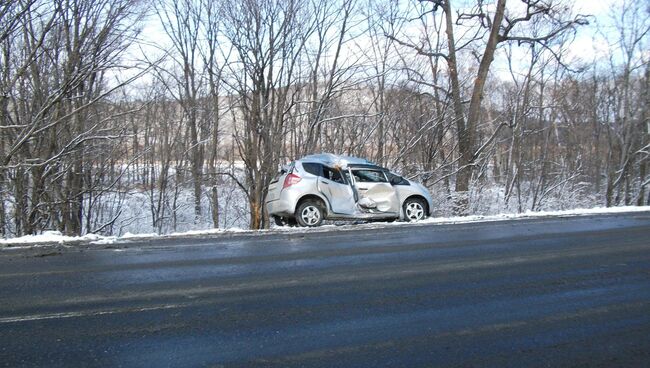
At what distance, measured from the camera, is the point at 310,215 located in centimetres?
1308

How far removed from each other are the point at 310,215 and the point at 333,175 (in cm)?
122

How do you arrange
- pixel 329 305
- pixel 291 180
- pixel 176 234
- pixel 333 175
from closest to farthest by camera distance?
pixel 329 305 < pixel 176 234 < pixel 291 180 < pixel 333 175

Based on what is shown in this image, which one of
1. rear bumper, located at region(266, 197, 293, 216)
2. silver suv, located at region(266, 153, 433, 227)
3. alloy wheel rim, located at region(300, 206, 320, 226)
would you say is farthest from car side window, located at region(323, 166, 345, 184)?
rear bumper, located at region(266, 197, 293, 216)

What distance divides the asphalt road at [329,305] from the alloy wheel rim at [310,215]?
399 cm

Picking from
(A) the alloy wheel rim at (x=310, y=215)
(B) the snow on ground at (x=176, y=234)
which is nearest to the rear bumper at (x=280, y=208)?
(A) the alloy wheel rim at (x=310, y=215)

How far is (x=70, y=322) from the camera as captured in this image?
4.58 meters

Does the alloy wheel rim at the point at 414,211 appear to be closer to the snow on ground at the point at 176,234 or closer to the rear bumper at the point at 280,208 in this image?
the snow on ground at the point at 176,234

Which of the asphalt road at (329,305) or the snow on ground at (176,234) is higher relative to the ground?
the snow on ground at (176,234)

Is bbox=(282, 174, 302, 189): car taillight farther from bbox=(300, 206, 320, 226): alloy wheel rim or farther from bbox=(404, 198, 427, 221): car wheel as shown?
bbox=(404, 198, 427, 221): car wheel

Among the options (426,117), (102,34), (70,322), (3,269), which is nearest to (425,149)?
(426,117)

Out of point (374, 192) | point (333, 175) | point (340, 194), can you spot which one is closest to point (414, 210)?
point (374, 192)

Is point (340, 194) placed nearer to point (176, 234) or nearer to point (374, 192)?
point (374, 192)

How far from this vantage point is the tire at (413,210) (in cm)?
1401

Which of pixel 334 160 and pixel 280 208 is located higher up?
pixel 334 160
